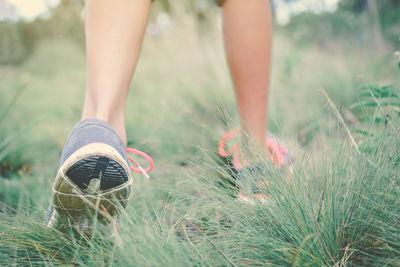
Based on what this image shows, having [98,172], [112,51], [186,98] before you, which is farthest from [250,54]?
[186,98]

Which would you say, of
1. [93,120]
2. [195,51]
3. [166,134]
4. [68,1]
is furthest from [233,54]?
[68,1]

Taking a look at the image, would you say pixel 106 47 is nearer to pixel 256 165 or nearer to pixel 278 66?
pixel 256 165

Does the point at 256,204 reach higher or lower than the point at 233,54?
lower

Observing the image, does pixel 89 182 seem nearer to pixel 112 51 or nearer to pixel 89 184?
pixel 89 184

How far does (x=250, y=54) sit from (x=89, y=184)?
62 cm

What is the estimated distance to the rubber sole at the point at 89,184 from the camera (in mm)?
692

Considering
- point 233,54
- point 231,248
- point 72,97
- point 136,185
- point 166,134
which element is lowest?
point 72,97

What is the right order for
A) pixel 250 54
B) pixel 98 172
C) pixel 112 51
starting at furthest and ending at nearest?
pixel 250 54
pixel 112 51
pixel 98 172

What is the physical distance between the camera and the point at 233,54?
42.2 inches

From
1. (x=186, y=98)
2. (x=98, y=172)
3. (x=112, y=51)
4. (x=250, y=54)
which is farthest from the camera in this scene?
(x=186, y=98)

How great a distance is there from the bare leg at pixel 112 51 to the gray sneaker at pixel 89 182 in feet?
0.51

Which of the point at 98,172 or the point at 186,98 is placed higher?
the point at 98,172

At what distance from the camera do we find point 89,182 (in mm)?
715

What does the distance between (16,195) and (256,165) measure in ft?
2.95
